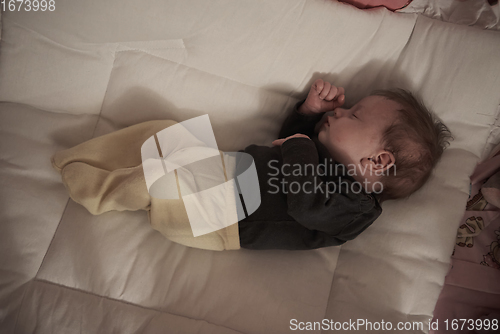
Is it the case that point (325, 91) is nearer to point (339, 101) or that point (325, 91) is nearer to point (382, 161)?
point (339, 101)

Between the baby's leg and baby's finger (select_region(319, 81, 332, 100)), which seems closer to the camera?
the baby's leg

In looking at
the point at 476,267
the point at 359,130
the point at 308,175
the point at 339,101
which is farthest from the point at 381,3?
the point at 476,267

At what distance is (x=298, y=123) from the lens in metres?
1.09

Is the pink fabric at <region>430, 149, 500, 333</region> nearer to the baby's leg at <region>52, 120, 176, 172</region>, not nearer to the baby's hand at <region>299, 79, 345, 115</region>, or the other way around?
the baby's hand at <region>299, 79, 345, 115</region>

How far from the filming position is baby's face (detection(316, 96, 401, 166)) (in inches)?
35.6

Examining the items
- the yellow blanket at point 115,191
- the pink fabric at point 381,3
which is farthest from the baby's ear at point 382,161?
the pink fabric at point 381,3

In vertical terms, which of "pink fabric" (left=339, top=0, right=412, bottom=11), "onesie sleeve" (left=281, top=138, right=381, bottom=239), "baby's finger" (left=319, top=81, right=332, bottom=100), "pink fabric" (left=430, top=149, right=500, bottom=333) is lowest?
"pink fabric" (left=430, top=149, right=500, bottom=333)

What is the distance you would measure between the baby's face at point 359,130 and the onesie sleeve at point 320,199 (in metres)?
0.09

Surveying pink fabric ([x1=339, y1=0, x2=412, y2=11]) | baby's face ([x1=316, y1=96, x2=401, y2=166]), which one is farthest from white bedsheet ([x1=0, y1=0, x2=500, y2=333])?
baby's face ([x1=316, y1=96, x2=401, y2=166])

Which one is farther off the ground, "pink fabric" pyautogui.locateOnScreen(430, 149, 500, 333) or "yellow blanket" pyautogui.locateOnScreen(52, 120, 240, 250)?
"yellow blanket" pyautogui.locateOnScreen(52, 120, 240, 250)

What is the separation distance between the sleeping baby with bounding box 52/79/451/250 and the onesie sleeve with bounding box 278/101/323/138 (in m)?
0.08

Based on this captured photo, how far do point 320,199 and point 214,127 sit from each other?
0.46 m

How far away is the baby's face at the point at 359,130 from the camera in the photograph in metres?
0.90

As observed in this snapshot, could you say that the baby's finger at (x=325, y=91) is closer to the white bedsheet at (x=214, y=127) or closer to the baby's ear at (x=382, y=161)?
the white bedsheet at (x=214, y=127)
